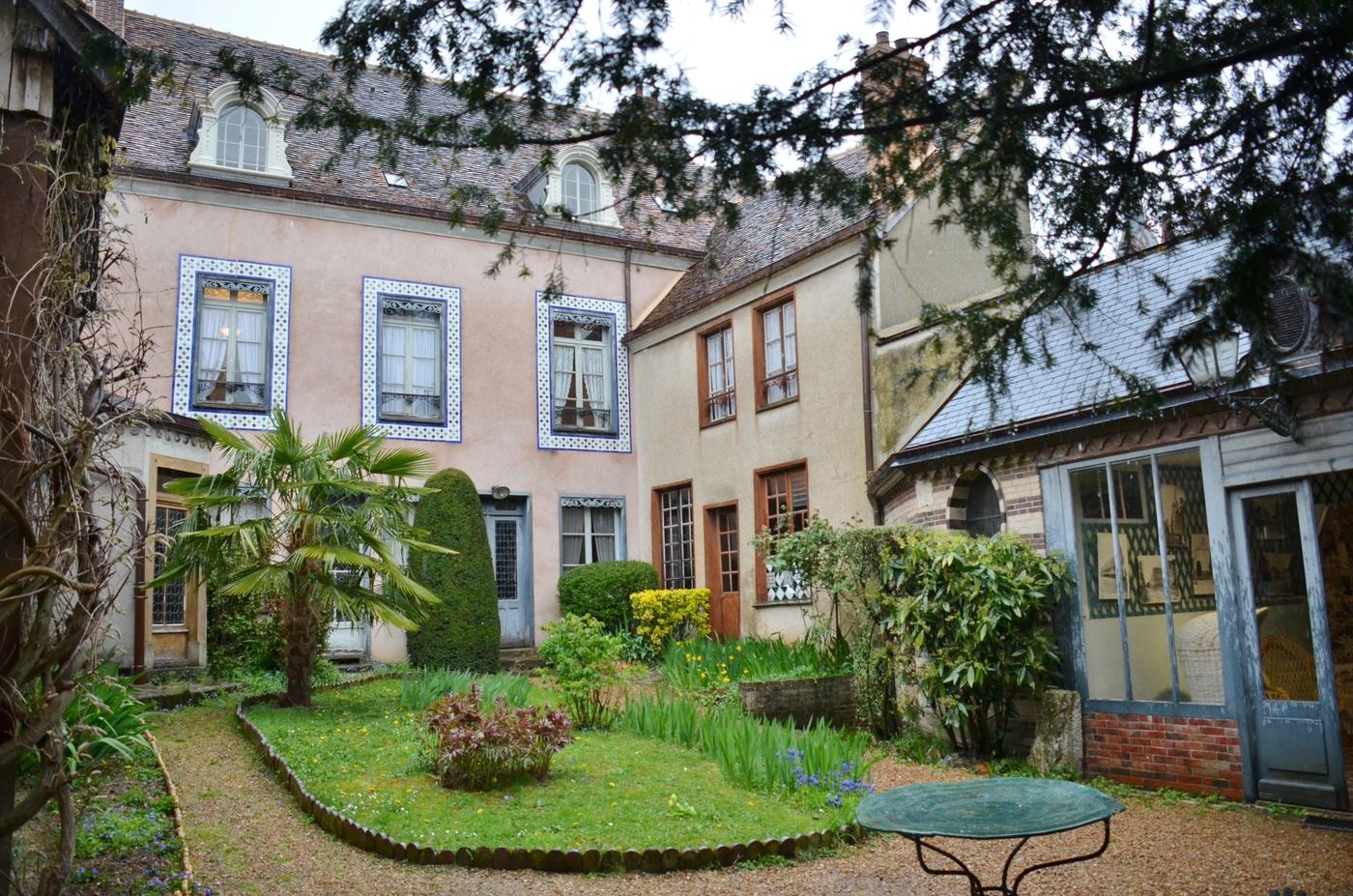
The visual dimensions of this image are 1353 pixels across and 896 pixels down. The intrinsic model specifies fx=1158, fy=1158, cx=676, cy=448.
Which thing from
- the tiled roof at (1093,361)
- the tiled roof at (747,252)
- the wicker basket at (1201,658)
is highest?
the tiled roof at (747,252)

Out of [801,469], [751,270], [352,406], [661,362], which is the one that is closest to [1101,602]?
[801,469]

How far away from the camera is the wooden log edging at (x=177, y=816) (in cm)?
576

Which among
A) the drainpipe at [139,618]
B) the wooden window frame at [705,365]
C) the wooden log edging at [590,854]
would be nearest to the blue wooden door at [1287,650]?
the wooden log edging at [590,854]

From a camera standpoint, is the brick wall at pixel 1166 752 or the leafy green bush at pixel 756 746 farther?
the brick wall at pixel 1166 752

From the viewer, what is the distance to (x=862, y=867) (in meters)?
6.74

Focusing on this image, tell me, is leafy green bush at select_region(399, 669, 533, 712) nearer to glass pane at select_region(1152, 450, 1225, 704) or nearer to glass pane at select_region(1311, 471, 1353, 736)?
glass pane at select_region(1152, 450, 1225, 704)

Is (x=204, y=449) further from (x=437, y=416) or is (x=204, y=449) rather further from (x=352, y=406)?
(x=437, y=416)

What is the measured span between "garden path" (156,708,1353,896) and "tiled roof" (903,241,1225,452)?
3.09 m

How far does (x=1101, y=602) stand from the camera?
934 cm

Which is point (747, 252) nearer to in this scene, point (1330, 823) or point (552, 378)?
point (552, 378)

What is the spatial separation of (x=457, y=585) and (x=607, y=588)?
2.67m

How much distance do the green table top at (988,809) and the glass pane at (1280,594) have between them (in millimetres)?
3566

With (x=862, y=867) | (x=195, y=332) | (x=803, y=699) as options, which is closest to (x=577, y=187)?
(x=195, y=332)

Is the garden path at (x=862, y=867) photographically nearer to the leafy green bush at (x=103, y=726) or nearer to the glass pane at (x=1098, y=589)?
the leafy green bush at (x=103, y=726)
